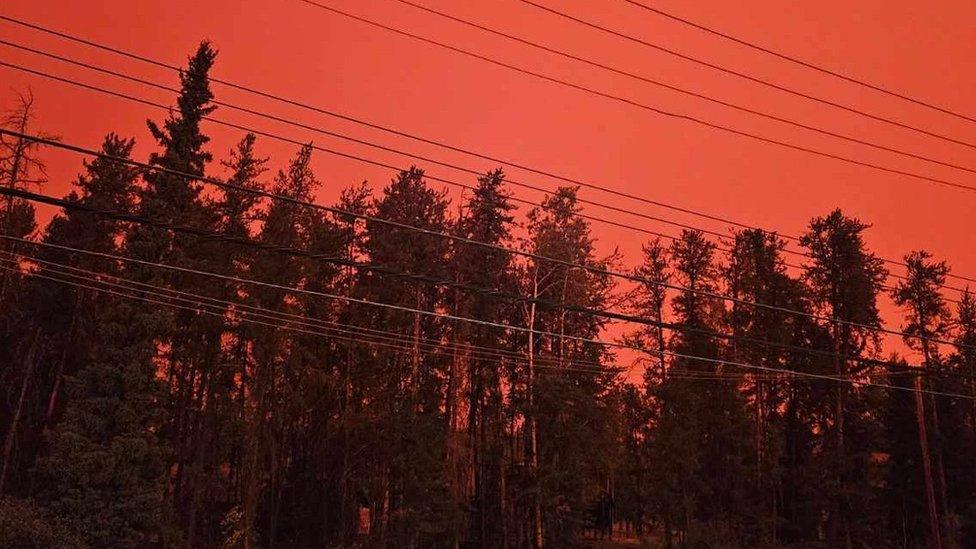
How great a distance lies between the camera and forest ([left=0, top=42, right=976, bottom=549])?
29734 mm

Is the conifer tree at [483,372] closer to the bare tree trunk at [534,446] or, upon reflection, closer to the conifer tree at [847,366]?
the bare tree trunk at [534,446]

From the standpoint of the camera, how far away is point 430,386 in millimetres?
34781

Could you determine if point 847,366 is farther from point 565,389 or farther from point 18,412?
point 18,412

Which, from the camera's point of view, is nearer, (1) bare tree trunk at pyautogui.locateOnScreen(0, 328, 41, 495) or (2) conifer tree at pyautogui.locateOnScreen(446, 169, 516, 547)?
(1) bare tree trunk at pyautogui.locateOnScreen(0, 328, 41, 495)

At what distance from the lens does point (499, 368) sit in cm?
3650

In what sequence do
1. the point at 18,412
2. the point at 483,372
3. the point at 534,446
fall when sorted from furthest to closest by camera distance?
the point at 483,372 < the point at 18,412 < the point at 534,446

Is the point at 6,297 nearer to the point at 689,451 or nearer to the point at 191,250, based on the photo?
the point at 191,250

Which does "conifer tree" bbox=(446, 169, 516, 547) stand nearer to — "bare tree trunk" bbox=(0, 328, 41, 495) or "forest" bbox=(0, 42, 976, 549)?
"forest" bbox=(0, 42, 976, 549)

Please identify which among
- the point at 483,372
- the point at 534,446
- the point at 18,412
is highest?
the point at 483,372

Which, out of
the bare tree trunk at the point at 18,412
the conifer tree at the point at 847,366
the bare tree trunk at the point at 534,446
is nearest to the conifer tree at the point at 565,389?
the bare tree trunk at the point at 534,446

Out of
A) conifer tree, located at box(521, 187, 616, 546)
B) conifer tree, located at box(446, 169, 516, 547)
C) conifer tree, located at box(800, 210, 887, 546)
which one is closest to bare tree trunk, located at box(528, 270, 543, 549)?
conifer tree, located at box(521, 187, 616, 546)

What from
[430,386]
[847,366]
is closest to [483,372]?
[430,386]

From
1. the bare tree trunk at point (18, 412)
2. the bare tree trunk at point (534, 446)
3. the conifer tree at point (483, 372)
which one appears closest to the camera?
the bare tree trunk at point (534, 446)

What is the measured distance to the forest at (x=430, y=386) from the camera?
29.7m
